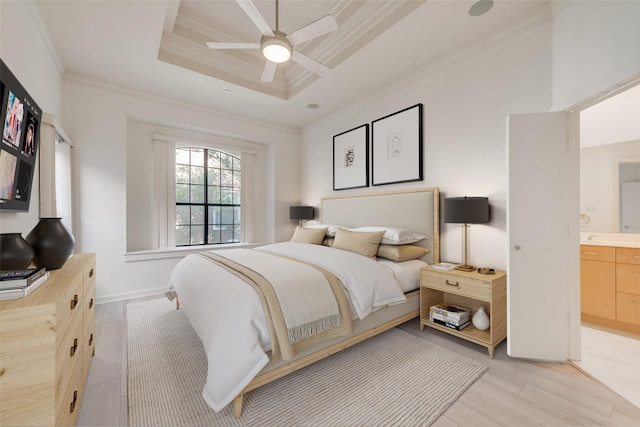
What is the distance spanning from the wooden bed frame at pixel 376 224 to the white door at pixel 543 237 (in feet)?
A: 2.79

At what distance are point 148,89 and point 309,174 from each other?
278 cm

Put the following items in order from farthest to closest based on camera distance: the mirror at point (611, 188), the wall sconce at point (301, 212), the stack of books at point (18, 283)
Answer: the wall sconce at point (301, 212), the mirror at point (611, 188), the stack of books at point (18, 283)

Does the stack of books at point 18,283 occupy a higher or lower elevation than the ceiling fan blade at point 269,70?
lower

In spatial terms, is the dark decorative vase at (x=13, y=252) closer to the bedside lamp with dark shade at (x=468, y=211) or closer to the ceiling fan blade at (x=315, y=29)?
the ceiling fan blade at (x=315, y=29)

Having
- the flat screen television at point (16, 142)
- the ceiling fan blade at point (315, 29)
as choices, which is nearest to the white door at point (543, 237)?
the ceiling fan blade at point (315, 29)

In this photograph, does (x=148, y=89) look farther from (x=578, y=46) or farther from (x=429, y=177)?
(x=578, y=46)

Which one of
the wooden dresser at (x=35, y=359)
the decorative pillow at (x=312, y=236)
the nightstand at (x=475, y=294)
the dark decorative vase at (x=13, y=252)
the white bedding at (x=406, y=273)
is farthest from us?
the decorative pillow at (x=312, y=236)

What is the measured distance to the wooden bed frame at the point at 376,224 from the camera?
173cm

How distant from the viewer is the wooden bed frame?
5.67ft

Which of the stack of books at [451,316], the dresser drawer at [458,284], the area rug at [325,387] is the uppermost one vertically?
the dresser drawer at [458,284]

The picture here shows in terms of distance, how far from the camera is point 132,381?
71.7 inches

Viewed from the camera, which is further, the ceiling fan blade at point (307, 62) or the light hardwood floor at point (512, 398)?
the ceiling fan blade at point (307, 62)

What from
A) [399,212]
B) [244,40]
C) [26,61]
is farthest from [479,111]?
[26,61]

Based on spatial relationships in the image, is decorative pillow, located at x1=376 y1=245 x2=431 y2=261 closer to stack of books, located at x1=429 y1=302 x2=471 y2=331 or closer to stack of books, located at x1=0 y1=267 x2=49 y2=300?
stack of books, located at x1=429 y1=302 x2=471 y2=331
